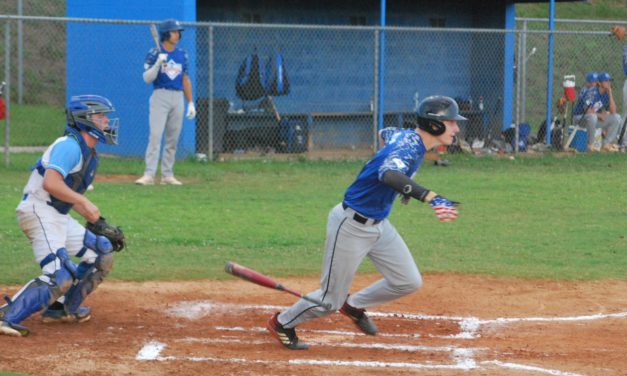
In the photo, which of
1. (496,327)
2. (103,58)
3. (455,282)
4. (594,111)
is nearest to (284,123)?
(103,58)

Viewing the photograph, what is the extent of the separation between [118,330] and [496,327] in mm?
2725

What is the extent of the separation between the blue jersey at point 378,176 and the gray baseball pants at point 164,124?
8.57 m

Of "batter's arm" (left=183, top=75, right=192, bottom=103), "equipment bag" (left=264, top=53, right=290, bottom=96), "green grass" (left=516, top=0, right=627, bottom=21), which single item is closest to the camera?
"batter's arm" (left=183, top=75, right=192, bottom=103)

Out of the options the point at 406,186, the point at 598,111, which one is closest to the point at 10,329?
the point at 406,186

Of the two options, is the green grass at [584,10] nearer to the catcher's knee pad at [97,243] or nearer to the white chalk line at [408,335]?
the white chalk line at [408,335]

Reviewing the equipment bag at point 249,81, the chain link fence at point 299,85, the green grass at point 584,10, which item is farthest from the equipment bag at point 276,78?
the green grass at point 584,10

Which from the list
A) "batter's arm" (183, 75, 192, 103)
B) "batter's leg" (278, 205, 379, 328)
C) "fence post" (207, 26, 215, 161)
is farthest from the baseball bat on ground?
"fence post" (207, 26, 215, 161)

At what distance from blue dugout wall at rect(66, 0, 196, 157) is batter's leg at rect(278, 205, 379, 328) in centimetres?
1141

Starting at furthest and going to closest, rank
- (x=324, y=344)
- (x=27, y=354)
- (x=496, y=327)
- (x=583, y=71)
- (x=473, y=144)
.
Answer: (x=583, y=71)
(x=473, y=144)
(x=496, y=327)
(x=324, y=344)
(x=27, y=354)

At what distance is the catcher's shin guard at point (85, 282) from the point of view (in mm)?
7633

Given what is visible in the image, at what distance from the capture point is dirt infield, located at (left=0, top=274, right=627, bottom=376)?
6645 millimetres

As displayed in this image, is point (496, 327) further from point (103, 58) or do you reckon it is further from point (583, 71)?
point (583, 71)

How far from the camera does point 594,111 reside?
21109 mm

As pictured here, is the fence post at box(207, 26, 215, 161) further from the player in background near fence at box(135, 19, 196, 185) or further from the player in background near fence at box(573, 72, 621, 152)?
the player in background near fence at box(573, 72, 621, 152)
